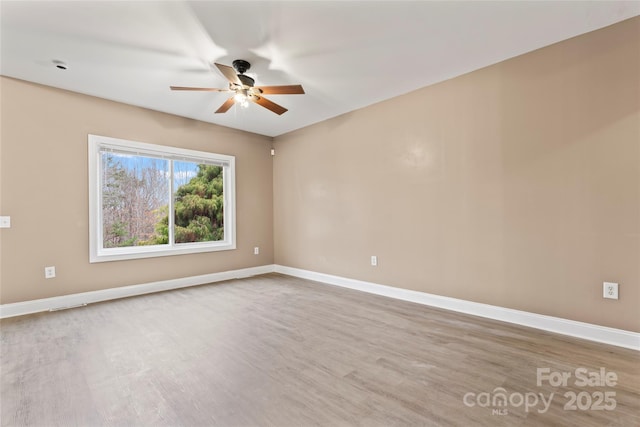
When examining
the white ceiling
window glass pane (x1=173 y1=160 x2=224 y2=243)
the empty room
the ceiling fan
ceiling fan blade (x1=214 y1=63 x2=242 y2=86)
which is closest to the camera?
the empty room

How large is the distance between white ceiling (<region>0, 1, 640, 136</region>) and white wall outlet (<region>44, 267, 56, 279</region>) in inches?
82.2

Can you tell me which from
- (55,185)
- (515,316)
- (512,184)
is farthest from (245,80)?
(515,316)

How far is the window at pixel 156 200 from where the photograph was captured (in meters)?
3.77

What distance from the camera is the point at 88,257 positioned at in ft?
11.9

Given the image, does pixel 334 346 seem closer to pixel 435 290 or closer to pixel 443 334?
pixel 443 334

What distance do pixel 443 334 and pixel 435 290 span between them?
0.86 metres

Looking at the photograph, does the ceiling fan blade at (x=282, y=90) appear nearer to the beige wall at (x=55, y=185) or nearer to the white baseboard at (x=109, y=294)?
the beige wall at (x=55, y=185)

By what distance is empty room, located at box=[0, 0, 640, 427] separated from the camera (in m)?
1.83

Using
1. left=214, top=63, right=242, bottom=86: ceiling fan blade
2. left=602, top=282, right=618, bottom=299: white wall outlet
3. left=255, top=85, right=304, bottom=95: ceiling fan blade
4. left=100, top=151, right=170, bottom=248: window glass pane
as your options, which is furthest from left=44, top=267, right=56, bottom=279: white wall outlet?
left=602, top=282, right=618, bottom=299: white wall outlet

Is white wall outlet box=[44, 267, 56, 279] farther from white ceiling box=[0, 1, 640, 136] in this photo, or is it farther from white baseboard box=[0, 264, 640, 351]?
white ceiling box=[0, 1, 640, 136]

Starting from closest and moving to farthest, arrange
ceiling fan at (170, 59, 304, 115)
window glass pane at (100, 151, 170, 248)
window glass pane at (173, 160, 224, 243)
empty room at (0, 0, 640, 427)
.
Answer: empty room at (0, 0, 640, 427), ceiling fan at (170, 59, 304, 115), window glass pane at (100, 151, 170, 248), window glass pane at (173, 160, 224, 243)

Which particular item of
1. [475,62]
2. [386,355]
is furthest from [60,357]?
[475,62]

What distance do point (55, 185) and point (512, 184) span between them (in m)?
4.95

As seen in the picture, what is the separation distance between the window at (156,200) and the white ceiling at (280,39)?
0.91 meters
